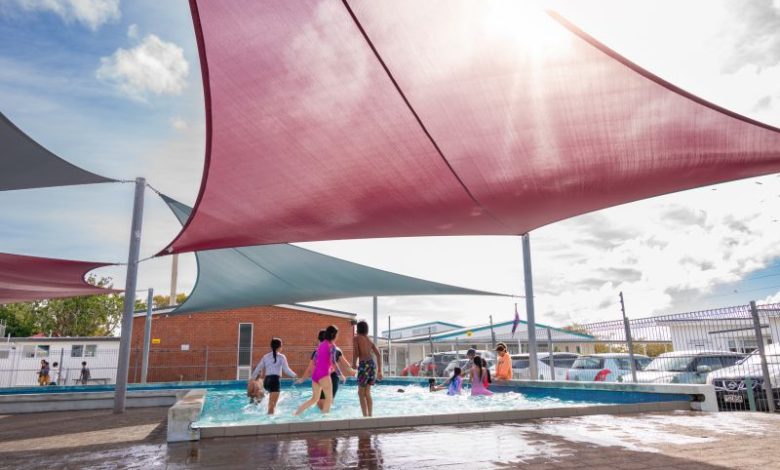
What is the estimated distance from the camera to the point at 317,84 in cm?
523

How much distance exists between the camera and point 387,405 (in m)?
10.9

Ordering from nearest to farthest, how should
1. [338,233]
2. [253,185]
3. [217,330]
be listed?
[253,185]
[338,233]
[217,330]

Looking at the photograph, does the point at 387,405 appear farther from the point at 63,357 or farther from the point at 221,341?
the point at 63,357

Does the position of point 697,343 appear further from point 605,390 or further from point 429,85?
point 429,85

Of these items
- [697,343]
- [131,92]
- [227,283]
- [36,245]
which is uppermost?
[131,92]

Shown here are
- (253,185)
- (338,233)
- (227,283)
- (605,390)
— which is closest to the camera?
(253,185)

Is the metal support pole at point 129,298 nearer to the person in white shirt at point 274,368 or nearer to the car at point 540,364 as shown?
the person in white shirt at point 274,368

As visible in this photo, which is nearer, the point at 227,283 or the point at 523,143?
the point at 523,143

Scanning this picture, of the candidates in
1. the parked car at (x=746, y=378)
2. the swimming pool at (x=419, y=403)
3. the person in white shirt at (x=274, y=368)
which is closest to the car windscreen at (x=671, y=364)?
the parked car at (x=746, y=378)

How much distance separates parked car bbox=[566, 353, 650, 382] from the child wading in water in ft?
Answer: 26.7

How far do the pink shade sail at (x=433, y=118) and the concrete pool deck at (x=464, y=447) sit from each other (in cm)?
299

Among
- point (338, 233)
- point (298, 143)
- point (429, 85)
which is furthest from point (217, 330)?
point (429, 85)

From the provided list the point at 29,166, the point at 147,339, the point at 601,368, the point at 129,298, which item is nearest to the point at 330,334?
the point at 129,298

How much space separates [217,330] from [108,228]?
10.2 metres
